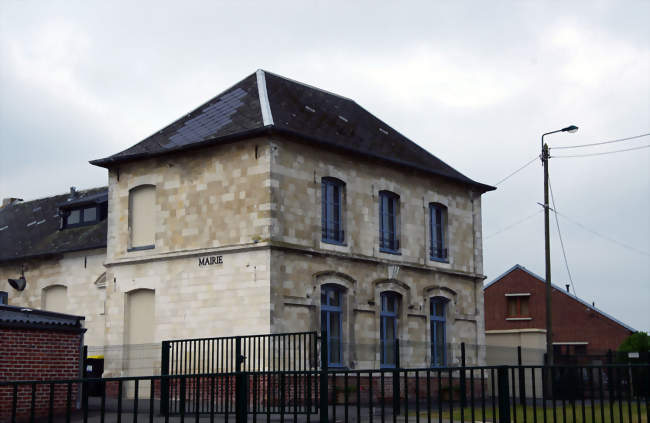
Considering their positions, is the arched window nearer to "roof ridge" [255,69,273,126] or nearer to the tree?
"roof ridge" [255,69,273,126]

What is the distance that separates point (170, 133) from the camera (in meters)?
24.8

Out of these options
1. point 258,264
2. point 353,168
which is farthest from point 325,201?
point 258,264

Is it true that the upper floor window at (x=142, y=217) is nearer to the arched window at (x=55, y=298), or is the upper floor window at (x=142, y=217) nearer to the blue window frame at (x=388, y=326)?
the arched window at (x=55, y=298)

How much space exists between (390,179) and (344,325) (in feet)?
15.8

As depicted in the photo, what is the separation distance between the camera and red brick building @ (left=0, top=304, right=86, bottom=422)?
59.0 feet

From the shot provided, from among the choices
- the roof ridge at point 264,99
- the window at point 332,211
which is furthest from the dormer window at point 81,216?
the window at point 332,211

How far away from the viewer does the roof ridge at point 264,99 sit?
22234mm

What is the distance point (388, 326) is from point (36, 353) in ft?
32.8

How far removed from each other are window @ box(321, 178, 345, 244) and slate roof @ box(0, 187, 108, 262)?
8709mm

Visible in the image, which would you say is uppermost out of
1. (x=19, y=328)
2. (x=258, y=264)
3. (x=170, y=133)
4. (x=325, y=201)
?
(x=170, y=133)

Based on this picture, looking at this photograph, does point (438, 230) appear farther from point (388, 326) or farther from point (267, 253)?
point (267, 253)

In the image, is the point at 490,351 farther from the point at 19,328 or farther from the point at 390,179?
the point at 19,328

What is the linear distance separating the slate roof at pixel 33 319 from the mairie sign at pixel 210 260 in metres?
3.79

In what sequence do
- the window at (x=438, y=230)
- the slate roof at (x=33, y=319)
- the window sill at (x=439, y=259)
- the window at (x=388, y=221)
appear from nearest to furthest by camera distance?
1. the slate roof at (x=33, y=319)
2. the window at (x=388, y=221)
3. the window sill at (x=439, y=259)
4. the window at (x=438, y=230)
